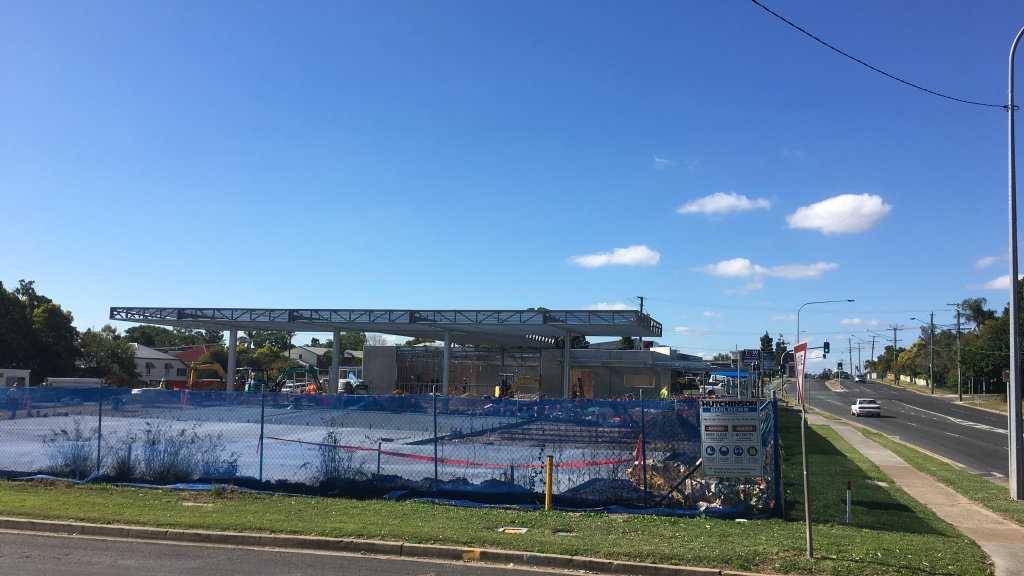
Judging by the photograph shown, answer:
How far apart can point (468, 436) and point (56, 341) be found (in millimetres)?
59704

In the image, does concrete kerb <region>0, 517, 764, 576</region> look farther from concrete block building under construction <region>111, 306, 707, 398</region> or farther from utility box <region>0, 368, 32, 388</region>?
utility box <region>0, 368, 32, 388</region>

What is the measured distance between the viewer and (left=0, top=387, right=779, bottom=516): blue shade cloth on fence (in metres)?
13.1

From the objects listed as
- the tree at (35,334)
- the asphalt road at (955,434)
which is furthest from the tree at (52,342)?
the asphalt road at (955,434)

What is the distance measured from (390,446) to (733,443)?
6.81 m

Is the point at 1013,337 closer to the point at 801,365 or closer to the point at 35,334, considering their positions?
the point at 801,365

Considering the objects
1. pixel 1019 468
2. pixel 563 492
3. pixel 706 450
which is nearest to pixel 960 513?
pixel 1019 468

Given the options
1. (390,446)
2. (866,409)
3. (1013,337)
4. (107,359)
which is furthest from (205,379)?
(1013,337)

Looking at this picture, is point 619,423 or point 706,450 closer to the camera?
point 706,450

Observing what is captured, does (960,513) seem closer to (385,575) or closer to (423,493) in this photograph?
(423,493)

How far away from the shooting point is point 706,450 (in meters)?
12.6

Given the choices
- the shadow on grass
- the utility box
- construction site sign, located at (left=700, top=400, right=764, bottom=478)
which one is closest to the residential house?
the utility box

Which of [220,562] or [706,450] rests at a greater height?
[706,450]

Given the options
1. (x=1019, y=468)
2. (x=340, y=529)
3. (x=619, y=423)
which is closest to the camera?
(x=340, y=529)

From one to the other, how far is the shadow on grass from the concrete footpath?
40 centimetres
